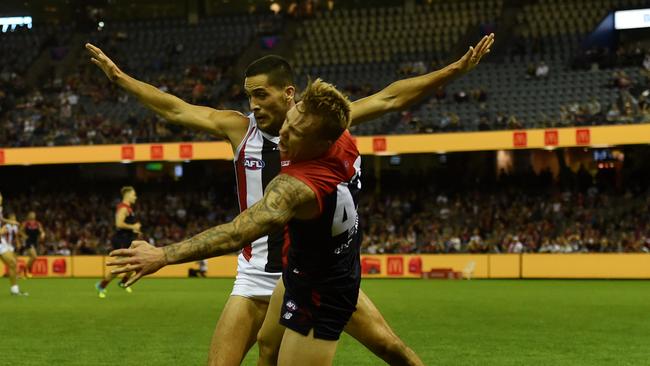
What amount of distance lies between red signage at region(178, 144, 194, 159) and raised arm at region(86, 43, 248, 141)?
28.8 metres

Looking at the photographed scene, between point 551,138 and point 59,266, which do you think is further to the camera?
point 59,266

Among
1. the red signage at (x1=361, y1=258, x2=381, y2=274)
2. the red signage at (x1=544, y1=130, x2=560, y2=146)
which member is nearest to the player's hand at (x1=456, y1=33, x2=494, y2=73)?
the red signage at (x1=361, y1=258, x2=381, y2=274)

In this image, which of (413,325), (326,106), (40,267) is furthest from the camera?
(40,267)

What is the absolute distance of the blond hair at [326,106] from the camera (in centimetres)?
469

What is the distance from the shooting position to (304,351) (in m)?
5.00

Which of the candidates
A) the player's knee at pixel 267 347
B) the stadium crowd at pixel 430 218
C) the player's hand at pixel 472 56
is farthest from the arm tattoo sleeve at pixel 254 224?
the stadium crowd at pixel 430 218

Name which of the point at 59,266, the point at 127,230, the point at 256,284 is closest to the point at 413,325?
Answer: the point at 127,230

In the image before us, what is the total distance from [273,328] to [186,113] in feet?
5.33

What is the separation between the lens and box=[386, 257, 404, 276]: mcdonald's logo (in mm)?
31078

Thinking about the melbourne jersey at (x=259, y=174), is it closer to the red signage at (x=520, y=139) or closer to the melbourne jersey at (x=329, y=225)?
the melbourne jersey at (x=329, y=225)

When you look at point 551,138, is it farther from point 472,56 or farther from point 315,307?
point 315,307

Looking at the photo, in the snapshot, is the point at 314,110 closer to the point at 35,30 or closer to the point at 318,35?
the point at 318,35

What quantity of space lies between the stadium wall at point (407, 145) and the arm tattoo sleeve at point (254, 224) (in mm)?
25881

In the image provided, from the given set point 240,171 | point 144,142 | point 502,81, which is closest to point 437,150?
point 502,81
